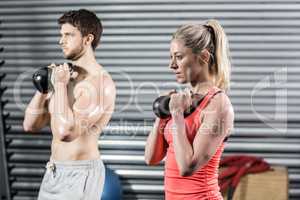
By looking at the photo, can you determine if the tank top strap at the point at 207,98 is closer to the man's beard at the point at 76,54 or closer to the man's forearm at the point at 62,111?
the man's forearm at the point at 62,111

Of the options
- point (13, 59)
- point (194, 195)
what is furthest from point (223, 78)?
point (13, 59)

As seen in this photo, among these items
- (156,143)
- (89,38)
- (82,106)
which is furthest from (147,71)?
(156,143)

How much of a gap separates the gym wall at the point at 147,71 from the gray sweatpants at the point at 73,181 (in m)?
1.75

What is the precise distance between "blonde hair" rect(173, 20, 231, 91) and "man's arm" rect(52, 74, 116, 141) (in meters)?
0.80

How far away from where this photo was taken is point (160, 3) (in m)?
4.89

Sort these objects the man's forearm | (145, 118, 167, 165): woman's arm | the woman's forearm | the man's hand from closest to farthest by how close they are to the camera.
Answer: the woman's forearm, (145, 118, 167, 165): woman's arm, the man's forearm, the man's hand

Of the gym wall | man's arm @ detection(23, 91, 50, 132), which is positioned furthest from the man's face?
the gym wall

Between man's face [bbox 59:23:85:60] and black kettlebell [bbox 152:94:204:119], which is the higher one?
man's face [bbox 59:23:85:60]

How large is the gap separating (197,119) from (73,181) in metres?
0.99

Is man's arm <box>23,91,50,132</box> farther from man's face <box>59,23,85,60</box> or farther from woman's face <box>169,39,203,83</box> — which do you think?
woman's face <box>169,39,203,83</box>

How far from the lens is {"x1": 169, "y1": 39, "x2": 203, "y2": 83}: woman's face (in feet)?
8.41

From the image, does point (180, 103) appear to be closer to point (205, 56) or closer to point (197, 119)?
point (197, 119)

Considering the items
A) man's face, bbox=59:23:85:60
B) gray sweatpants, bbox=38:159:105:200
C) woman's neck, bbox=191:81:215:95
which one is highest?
man's face, bbox=59:23:85:60

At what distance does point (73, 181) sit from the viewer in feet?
10.3
